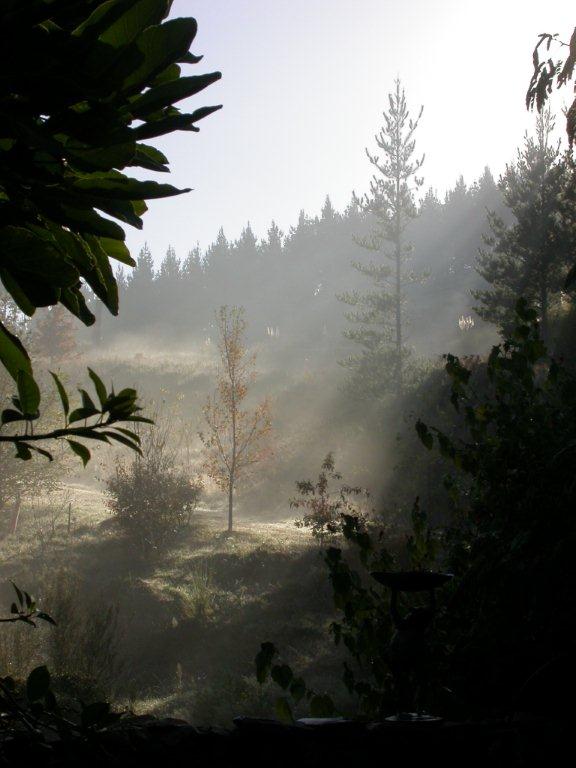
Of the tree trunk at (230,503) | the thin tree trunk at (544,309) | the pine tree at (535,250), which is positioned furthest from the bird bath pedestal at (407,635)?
the thin tree trunk at (544,309)

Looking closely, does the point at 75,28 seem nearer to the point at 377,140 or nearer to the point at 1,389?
the point at 1,389

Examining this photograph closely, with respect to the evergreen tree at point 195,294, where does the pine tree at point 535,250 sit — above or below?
below

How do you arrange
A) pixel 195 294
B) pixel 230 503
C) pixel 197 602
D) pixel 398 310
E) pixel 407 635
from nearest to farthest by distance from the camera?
pixel 407 635 → pixel 197 602 → pixel 230 503 → pixel 398 310 → pixel 195 294

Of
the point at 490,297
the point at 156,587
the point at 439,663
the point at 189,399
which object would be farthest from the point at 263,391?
the point at 439,663

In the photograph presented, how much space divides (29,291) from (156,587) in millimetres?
14461

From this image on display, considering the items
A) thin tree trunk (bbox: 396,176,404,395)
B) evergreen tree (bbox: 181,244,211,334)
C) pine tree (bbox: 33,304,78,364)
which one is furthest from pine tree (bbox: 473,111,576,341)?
evergreen tree (bbox: 181,244,211,334)

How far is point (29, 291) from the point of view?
852 mm

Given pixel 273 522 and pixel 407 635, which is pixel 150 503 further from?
pixel 407 635

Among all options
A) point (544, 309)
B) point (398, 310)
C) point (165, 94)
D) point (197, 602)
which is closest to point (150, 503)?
point (197, 602)

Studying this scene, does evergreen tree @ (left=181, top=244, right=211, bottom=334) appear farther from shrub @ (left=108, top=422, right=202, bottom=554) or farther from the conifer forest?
shrub @ (left=108, top=422, right=202, bottom=554)

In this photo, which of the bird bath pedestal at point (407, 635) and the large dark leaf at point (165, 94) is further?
the bird bath pedestal at point (407, 635)

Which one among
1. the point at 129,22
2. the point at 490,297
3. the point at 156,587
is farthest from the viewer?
the point at 490,297

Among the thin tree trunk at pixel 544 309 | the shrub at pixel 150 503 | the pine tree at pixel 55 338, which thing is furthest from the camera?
the pine tree at pixel 55 338

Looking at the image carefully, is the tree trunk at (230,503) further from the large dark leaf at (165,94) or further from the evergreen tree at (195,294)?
the evergreen tree at (195,294)
